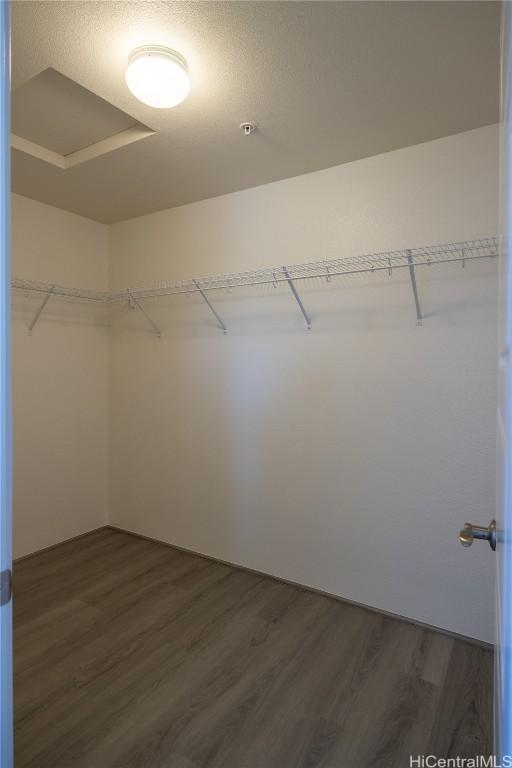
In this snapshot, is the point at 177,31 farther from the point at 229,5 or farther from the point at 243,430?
the point at 243,430

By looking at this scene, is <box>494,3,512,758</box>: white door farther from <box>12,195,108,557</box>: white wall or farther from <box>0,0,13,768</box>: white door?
<box>12,195,108,557</box>: white wall

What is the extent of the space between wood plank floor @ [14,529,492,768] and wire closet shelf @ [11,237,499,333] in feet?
5.53

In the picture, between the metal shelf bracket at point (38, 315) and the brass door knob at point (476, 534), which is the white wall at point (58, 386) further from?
the brass door knob at point (476, 534)

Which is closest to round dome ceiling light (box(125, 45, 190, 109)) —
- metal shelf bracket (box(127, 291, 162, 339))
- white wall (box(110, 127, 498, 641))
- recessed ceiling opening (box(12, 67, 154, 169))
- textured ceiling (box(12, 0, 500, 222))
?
textured ceiling (box(12, 0, 500, 222))

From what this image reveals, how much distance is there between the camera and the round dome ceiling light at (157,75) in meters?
1.55

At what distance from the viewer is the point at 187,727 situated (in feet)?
5.30

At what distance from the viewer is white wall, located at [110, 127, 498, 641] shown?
84.2 inches

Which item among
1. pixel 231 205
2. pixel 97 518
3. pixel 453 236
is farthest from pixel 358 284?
pixel 97 518

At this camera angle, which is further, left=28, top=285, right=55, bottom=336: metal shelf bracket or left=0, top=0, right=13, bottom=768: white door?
left=28, top=285, right=55, bottom=336: metal shelf bracket

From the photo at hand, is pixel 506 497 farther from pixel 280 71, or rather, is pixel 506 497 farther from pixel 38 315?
pixel 38 315

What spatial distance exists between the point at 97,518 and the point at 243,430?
1.65m

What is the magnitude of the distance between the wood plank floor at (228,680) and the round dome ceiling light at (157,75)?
7.97 ft

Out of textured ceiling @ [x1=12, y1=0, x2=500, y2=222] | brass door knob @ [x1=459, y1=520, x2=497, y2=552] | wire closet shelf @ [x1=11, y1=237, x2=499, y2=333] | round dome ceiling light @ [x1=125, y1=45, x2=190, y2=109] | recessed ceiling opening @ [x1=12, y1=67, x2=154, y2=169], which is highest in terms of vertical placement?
recessed ceiling opening @ [x1=12, y1=67, x2=154, y2=169]

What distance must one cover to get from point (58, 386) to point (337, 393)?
2.13 meters
